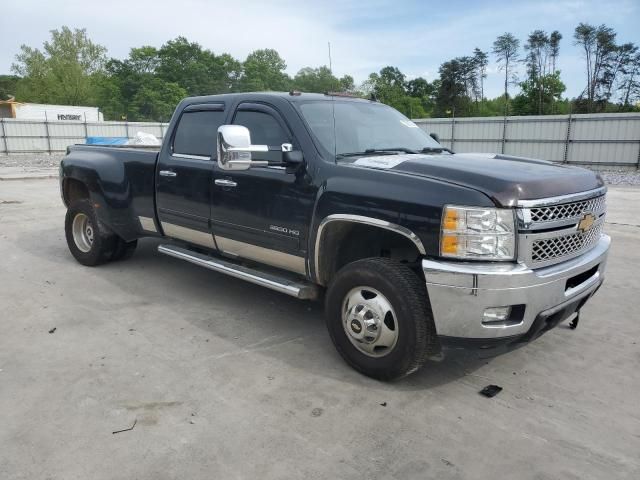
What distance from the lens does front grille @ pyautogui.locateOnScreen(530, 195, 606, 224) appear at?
3037mm

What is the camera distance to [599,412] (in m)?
3.11

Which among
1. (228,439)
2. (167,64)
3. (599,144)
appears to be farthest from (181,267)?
(167,64)

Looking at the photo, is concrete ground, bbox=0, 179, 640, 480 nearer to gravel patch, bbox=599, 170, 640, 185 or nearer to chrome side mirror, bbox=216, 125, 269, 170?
chrome side mirror, bbox=216, 125, 269, 170

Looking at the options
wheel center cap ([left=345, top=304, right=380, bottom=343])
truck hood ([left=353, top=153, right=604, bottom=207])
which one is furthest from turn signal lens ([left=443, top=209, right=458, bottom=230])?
wheel center cap ([left=345, top=304, right=380, bottom=343])

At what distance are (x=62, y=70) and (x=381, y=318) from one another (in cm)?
7516

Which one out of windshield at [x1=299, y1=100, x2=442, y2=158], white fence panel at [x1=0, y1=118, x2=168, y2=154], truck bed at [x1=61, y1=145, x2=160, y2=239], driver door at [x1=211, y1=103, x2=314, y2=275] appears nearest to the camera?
driver door at [x1=211, y1=103, x2=314, y2=275]

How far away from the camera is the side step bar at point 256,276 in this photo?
391cm

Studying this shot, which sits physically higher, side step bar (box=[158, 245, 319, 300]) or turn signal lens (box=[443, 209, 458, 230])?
turn signal lens (box=[443, 209, 458, 230])

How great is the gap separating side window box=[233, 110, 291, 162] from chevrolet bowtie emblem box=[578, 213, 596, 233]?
209 cm

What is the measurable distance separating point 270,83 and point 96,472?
86.4 meters

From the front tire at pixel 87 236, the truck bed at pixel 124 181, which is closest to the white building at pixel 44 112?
the front tire at pixel 87 236

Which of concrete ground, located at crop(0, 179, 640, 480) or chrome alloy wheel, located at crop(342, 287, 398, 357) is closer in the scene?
concrete ground, located at crop(0, 179, 640, 480)

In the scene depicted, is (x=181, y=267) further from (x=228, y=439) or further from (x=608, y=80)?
(x=608, y=80)

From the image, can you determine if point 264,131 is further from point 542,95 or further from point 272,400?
point 542,95
